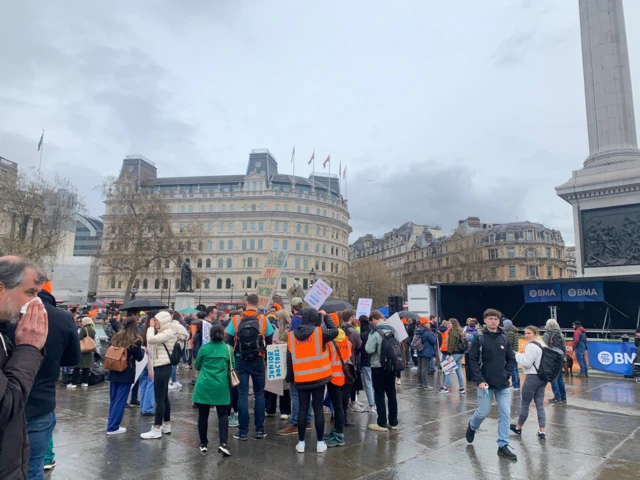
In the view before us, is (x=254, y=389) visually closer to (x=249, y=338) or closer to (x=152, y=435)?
(x=249, y=338)

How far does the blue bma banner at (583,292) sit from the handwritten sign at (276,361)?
18731 mm

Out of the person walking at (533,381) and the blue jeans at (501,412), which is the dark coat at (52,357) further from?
the person walking at (533,381)

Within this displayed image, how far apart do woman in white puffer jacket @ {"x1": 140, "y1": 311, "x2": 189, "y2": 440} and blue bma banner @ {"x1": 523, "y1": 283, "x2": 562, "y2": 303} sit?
2062cm

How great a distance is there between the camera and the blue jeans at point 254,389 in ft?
21.7

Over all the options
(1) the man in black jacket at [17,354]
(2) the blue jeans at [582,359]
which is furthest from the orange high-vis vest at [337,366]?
(2) the blue jeans at [582,359]

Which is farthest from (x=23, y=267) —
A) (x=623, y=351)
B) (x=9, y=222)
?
(x=9, y=222)

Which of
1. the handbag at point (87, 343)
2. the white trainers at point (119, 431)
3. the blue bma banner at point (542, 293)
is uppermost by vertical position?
the blue bma banner at point (542, 293)

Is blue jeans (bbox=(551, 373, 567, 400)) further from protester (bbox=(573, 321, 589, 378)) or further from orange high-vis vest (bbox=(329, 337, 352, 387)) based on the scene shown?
orange high-vis vest (bbox=(329, 337, 352, 387))

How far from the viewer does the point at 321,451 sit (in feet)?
Result: 19.7

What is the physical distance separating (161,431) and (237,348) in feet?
5.54

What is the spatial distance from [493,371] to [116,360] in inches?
229

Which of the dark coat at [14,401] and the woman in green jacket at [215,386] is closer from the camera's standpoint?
the dark coat at [14,401]

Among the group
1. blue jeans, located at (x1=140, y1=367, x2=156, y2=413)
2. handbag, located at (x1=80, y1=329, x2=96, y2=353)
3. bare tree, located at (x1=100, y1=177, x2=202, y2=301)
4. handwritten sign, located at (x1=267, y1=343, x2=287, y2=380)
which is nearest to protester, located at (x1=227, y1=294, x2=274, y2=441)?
handwritten sign, located at (x1=267, y1=343, x2=287, y2=380)

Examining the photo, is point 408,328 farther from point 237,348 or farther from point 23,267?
point 23,267
